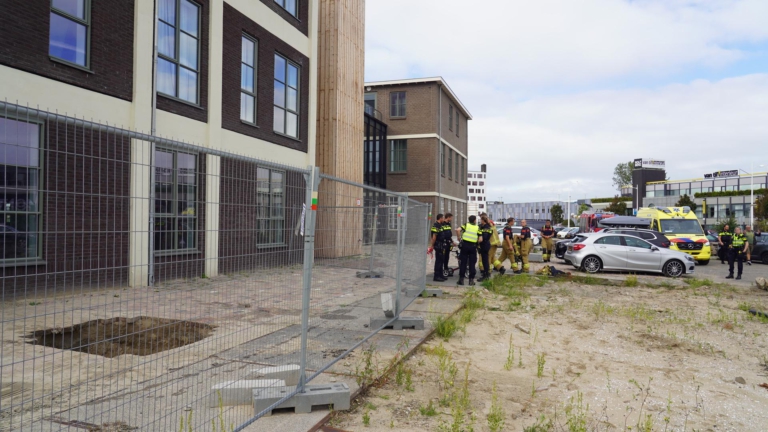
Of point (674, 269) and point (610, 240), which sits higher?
point (610, 240)

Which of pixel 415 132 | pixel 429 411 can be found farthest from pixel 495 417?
pixel 415 132

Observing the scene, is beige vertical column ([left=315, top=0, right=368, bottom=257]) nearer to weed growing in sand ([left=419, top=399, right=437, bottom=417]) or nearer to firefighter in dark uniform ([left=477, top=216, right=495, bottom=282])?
firefighter in dark uniform ([left=477, top=216, right=495, bottom=282])

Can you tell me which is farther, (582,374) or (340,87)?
(340,87)

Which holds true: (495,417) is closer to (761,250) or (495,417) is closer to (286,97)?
(286,97)

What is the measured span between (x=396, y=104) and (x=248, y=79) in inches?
824

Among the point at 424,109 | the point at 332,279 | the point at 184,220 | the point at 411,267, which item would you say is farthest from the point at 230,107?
the point at 424,109

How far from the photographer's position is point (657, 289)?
13.5m

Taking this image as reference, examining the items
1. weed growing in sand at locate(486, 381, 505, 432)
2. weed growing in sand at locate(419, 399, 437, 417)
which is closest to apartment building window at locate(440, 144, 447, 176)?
weed growing in sand at locate(486, 381, 505, 432)

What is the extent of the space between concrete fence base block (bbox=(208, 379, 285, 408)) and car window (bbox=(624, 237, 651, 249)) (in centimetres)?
1608

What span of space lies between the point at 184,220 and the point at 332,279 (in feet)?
6.70

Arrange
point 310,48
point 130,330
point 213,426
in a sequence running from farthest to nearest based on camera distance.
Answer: point 310,48 < point 213,426 < point 130,330

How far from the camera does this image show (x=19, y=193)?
2342 mm

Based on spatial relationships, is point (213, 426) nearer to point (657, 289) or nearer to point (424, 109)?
point (657, 289)

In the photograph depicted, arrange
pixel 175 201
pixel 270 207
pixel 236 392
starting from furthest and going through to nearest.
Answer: pixel 236 392 → pixel 270 207 → pixel 175 201
